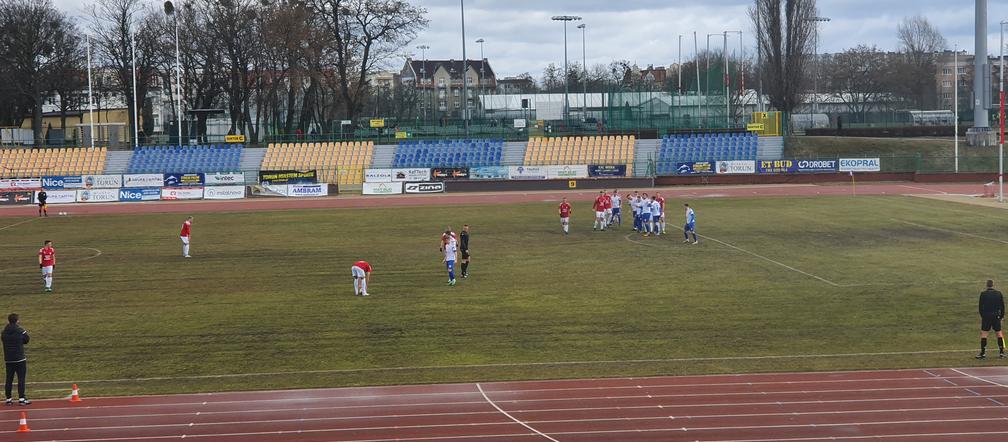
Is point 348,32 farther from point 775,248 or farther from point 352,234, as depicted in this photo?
point 775,248

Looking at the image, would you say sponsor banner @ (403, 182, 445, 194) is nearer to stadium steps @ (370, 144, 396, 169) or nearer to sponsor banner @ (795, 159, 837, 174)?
stadium steps @ (370, 144, 396, 169)

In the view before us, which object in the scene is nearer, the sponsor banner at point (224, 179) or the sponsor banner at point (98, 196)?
the sponsor banner at point (98, 196)

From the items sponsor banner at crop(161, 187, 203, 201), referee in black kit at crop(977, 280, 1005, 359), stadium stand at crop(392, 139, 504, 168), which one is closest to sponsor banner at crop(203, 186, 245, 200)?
sponsor banner at crop(161, 187, 203, 201)

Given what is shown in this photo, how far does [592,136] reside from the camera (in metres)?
76.1

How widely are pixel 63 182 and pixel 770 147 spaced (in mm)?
49767

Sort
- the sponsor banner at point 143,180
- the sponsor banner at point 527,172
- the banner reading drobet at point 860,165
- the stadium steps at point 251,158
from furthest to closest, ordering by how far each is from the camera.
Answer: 1. the stadium steps at point 251,158
2. the sponsor banner at point 527,172
3. the banner reading drobet at point 860,165
4. the sponsor banner at point 143,180

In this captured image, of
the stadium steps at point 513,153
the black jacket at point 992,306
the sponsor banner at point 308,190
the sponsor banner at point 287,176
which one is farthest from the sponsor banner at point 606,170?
the black jacket at point 992,306

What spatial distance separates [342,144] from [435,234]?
37550 millimetres

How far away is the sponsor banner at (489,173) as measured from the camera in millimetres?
67562

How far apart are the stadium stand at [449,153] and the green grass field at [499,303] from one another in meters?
30.1

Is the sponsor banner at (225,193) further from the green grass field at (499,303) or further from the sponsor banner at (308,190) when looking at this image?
the green grass field at (499,303)

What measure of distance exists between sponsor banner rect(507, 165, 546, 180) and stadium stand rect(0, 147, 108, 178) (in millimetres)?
29683

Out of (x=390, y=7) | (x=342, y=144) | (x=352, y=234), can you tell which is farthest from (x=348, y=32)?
(x=352, y=234)

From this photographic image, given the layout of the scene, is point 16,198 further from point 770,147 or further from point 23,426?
point 23,426
